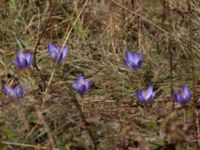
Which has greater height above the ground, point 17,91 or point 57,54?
point 57,54

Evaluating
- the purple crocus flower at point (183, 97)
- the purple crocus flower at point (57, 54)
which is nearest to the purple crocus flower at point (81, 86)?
the purple crocus flower at point (57, 54)

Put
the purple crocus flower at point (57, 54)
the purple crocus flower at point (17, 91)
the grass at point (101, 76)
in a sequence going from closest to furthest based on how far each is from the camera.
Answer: the grass at point (101, 76), the purple crocus flower at point (17, 91), the purple crocus flower at point (57, 54)

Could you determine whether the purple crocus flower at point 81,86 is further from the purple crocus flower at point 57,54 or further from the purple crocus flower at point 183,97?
the purple crocus flower at point 183,97

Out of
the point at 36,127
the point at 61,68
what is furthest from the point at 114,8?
the point at 36,127

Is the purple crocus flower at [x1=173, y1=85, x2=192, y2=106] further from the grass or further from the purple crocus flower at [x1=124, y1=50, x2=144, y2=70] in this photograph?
the purple crocus flower at [x1=124, y1=50, x2=144, y2=70]

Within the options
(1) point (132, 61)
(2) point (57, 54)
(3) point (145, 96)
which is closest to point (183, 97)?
(3) point (145, 96)

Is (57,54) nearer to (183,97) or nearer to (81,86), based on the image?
(81,86)

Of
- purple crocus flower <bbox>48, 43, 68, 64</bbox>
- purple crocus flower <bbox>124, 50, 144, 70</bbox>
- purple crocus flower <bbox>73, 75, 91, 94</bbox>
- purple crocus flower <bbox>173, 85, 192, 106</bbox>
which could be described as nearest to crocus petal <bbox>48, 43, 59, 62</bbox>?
purple crocus flower <bbox>48, 43, 68, 64</bbox>

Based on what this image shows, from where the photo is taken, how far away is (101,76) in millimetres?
2770

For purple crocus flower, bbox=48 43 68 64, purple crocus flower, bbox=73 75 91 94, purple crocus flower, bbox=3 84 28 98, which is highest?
purple crocus flower, bbox=48 43 68 64

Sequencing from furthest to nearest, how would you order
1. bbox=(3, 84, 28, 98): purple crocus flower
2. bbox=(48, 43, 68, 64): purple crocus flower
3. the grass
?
bbox=(48, 43, 68, 64): purple crocus flower
bbox=(3, 84, 28, 98): purple crocus flower
the grass

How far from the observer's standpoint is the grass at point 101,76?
2016 mm

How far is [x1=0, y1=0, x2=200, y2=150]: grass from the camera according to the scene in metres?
2.02

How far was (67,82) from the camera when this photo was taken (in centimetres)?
263
